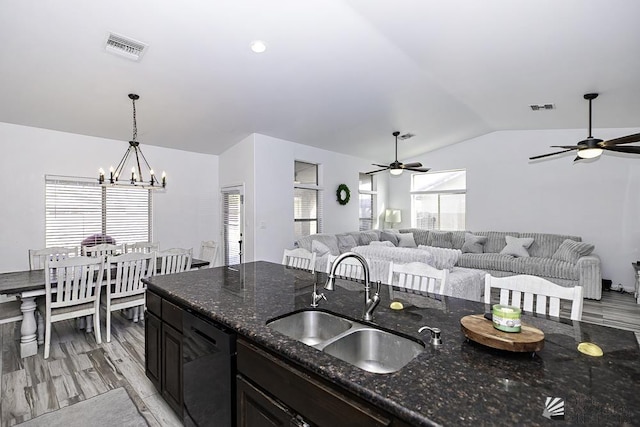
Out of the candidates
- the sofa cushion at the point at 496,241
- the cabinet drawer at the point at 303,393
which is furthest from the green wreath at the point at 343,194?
the cabinet drawer at the point at 303,393

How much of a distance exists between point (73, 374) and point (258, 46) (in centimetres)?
357

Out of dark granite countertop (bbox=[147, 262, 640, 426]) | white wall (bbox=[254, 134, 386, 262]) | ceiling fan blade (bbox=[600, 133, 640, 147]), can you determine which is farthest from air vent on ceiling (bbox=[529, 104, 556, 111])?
dark granite countertop (bbox=[147, 262, 640, 426])

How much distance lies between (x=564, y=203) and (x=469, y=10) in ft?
17.9

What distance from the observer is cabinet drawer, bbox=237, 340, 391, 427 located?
973 millimetres

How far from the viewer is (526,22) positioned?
2840mm

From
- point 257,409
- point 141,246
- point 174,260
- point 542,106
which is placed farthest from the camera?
point 542,106

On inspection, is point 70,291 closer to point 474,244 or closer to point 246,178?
point 246,178

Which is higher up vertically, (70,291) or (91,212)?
(91,212)

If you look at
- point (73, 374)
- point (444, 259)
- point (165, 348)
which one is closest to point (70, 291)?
point (73, 374)

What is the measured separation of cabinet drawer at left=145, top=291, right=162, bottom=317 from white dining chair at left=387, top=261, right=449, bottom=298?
1.61m

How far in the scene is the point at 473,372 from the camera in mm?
1047

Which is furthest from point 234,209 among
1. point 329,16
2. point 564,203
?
point 564,203

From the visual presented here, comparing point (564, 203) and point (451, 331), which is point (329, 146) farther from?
point (451, 331)

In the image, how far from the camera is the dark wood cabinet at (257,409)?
1.22 m
